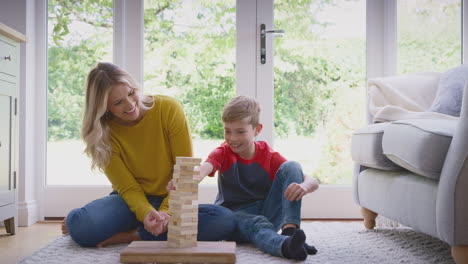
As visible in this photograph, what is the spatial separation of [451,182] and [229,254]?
0.67 m

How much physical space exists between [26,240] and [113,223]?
0.51m

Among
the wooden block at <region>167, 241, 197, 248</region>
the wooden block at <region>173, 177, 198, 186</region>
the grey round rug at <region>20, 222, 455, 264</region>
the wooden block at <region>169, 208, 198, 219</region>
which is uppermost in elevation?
the wooden block at <region>173, 177, 198, 186</region>

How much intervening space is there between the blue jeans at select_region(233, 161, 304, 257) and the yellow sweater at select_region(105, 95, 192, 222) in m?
Result: 0.31

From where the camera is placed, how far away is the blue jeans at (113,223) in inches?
70.3

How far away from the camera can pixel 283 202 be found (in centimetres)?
177

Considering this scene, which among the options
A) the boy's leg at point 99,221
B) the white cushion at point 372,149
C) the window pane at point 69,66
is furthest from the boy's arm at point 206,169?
the window pane at point 69,66

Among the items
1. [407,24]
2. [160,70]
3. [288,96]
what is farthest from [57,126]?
[407,24]

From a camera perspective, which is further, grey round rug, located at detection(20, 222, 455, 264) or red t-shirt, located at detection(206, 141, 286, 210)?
red t-shirt, located at detection(206, 141, 286, 210)

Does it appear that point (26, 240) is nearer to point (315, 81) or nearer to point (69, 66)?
point (69, 66)

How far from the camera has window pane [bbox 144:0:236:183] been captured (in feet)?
8.99

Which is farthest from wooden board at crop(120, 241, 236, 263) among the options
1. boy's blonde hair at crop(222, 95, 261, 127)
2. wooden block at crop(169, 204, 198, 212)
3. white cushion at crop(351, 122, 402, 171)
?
white cushion at crop(351, 122, 402, 171)

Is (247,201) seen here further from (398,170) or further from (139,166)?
(398,170)

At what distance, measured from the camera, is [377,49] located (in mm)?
2773

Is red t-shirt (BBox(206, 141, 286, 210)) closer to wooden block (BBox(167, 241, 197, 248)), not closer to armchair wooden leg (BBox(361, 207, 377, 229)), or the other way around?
wooden block (BBox(167, 241, 197, 248))
